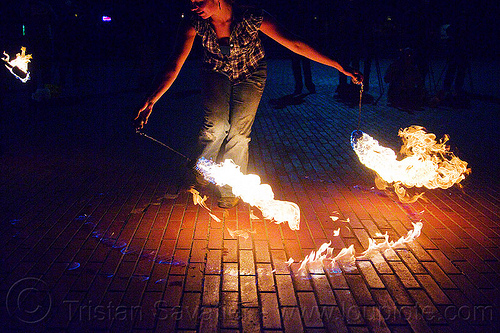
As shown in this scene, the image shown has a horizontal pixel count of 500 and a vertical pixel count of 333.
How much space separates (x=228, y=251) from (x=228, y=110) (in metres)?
1.58

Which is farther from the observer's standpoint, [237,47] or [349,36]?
[349,36]

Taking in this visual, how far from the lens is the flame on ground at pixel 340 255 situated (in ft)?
10.4

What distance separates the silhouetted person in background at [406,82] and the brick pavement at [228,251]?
3.92 m

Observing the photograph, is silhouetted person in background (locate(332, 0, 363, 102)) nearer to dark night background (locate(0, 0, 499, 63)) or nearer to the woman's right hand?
dark night background (locate(0, 0, 499, 63))

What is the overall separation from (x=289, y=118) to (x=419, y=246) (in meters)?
6.12

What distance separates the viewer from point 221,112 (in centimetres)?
410

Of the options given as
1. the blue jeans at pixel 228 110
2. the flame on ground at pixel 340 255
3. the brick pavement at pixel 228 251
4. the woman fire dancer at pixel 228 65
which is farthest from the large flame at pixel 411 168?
the blue jeans at pixel 228 110

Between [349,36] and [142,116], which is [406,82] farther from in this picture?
[142,116]

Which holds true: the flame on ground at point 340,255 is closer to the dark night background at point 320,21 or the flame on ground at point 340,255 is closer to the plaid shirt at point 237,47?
the plaid shirt at point 237,47

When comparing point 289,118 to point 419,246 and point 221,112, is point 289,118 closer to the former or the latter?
point 221,112

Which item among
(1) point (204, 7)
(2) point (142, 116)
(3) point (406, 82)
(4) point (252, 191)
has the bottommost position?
(4) point (252, 191)

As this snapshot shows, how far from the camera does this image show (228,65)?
3.91 m

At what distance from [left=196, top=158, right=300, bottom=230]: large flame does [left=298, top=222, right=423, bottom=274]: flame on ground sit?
0.65 m

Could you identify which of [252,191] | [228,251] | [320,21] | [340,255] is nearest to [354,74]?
[252,191]
